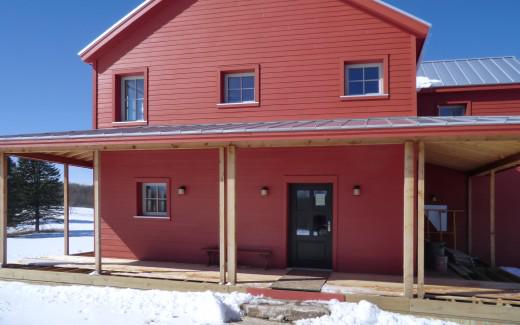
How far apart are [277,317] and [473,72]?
10142mm

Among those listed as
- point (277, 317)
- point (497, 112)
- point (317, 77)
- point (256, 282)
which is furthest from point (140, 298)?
point (497, 112)

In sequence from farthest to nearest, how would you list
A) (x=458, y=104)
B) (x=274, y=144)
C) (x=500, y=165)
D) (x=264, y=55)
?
(x=458, y=104)
(x=264, y=55)
(x=500, y=165)
(x=274, y=144)

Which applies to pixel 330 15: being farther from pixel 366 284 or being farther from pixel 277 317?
pixel 277 317

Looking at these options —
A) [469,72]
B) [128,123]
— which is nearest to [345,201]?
[128,123]

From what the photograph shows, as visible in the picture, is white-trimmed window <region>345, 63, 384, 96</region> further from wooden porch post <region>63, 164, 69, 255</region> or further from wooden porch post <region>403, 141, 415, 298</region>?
wooden porch post <region>63, 164, 69, 255</region>

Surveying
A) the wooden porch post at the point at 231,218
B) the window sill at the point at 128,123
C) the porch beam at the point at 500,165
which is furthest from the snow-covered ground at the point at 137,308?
the window sill at the point at 128,123

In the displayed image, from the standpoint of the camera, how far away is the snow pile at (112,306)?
611 centimetres

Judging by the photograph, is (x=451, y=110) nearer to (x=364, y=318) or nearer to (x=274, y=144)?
(x=274, y=144)

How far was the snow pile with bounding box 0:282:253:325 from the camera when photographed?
6105mm

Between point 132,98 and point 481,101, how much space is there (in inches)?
385

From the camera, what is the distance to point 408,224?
6.39 m

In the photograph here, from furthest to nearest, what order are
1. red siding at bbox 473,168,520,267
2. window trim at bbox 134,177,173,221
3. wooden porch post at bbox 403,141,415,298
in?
red siding at bbox 473,168,520,267 → window trim at bbox 134,177,173,221 → wooden porch post at bbox 403,141,415,298

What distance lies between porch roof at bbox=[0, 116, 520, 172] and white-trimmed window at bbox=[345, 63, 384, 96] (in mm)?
1538

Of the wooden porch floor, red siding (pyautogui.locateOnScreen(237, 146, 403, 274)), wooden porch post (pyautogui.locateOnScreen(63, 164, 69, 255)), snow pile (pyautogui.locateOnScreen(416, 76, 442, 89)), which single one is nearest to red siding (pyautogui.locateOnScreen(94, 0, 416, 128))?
red siding (pyautogui.locateOnScreen(237, 146, 403, 274))
